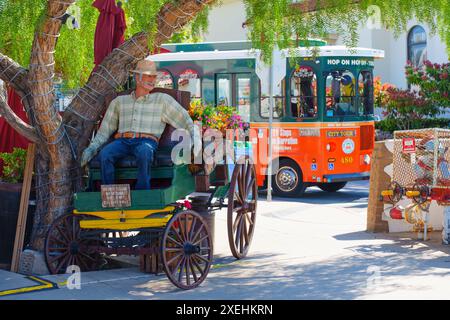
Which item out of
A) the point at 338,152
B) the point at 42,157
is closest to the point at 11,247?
the point at 42,157

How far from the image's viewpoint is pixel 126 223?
834cm

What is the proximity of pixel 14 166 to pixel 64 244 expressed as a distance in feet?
4.91

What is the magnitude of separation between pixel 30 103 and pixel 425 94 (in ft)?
46.1

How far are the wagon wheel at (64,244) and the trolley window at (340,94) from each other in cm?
875

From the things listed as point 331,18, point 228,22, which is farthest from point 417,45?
point 331,18

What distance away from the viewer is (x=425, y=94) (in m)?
21.4

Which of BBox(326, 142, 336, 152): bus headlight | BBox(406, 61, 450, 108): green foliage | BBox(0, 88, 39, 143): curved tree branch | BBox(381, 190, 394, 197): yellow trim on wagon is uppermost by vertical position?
BBox(406, 61, 450, 108): green foliage

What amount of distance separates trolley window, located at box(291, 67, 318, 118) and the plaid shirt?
26.6 ft

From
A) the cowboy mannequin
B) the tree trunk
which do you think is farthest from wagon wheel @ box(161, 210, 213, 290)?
the tree trunk

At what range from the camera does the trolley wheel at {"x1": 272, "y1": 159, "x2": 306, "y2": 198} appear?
672 inches

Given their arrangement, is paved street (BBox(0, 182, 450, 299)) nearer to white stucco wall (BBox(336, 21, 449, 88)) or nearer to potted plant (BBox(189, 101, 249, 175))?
potted plant (BBox(189, 101, 249, 175))

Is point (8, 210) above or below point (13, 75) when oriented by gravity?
below

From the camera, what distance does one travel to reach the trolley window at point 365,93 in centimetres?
1720

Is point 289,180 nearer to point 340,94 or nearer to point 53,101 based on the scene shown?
point 340,94
